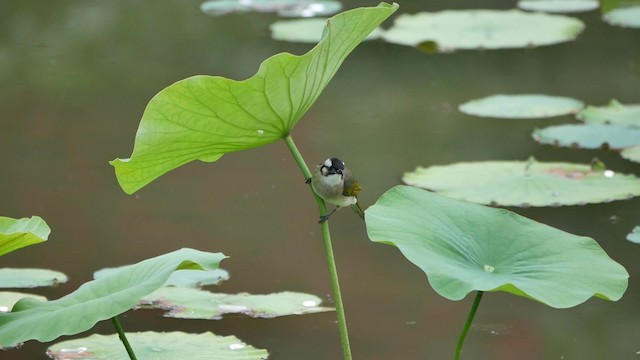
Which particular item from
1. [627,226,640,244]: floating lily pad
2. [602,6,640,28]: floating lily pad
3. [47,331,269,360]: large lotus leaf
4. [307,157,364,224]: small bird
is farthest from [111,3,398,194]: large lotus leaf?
[602,6,640,28]: floating lily pad

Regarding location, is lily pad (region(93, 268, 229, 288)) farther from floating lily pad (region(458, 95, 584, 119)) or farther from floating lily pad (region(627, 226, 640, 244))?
floating lily pad (region(458, 95, 584, 119))

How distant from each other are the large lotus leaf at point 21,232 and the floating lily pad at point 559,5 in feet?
13.1

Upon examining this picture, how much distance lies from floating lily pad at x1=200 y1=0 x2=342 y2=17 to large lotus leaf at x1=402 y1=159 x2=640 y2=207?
229 centimetres

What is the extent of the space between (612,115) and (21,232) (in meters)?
2.36

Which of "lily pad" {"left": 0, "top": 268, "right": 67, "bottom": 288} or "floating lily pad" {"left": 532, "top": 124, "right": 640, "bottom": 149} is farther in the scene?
"floating lily pad" {"left": 532, "top": 124, "right": 640, "bottom": 149}

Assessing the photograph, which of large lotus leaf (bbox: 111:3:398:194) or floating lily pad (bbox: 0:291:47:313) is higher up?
large lotus leaf (bbox: 111:3:398:194)

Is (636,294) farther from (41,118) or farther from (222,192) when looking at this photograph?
(41,118)

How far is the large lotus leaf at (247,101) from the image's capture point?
1688mm

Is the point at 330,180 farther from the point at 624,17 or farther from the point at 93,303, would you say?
the point at 624,17

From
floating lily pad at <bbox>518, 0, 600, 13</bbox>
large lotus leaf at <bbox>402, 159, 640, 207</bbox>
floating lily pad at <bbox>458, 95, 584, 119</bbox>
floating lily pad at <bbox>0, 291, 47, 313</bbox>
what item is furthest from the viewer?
floating lily pad at <bbox>518, 0, 600, 13</bbox>

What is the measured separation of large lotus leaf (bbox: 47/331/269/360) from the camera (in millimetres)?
2051

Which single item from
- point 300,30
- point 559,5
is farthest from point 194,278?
point 559,5

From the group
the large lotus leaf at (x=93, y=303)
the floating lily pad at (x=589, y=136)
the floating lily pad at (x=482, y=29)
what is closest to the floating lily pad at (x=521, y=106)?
the floating lily pad at (x=589, y=136)

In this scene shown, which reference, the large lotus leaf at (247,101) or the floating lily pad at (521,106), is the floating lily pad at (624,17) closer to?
the floating lily pad at (521,106)
